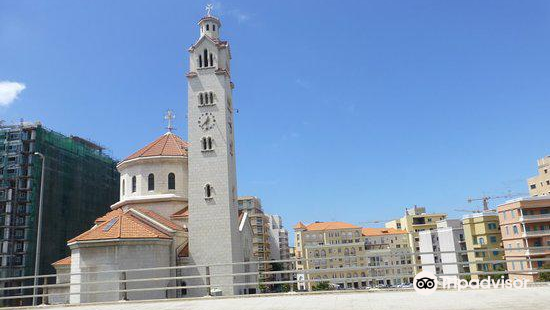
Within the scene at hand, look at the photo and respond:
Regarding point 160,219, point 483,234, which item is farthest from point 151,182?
point 483,234

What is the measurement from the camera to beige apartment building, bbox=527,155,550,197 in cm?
8288

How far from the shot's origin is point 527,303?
29.8 ft

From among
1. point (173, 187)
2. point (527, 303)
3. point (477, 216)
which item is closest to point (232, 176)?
point (173, 187)

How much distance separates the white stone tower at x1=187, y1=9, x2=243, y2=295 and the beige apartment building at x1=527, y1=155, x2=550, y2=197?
71.6 meters

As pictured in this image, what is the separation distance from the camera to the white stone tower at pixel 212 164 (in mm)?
32562

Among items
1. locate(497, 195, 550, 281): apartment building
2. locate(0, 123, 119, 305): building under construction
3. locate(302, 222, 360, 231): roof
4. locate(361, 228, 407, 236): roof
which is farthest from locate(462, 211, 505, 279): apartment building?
locate(0, 123, 119, 305): building under construction

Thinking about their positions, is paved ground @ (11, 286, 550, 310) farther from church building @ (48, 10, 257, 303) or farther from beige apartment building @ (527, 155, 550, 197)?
beige apartment building @ (527, 155, 550, 197)

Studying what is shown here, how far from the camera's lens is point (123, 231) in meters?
30.0

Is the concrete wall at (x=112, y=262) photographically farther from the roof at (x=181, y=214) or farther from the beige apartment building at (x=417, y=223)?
the beige apartment building at (x=417, y=223)

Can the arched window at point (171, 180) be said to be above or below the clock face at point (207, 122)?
below

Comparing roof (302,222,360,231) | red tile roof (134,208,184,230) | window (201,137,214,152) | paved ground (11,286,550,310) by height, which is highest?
window (201,137,214,152)

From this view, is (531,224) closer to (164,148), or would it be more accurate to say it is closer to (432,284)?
(164,148)

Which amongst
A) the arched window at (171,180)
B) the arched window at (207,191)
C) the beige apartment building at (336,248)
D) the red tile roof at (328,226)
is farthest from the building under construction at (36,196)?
the red tile roof at (328,226)

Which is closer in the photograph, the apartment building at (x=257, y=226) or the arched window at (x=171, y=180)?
the arched window at (x=171, y=180)
